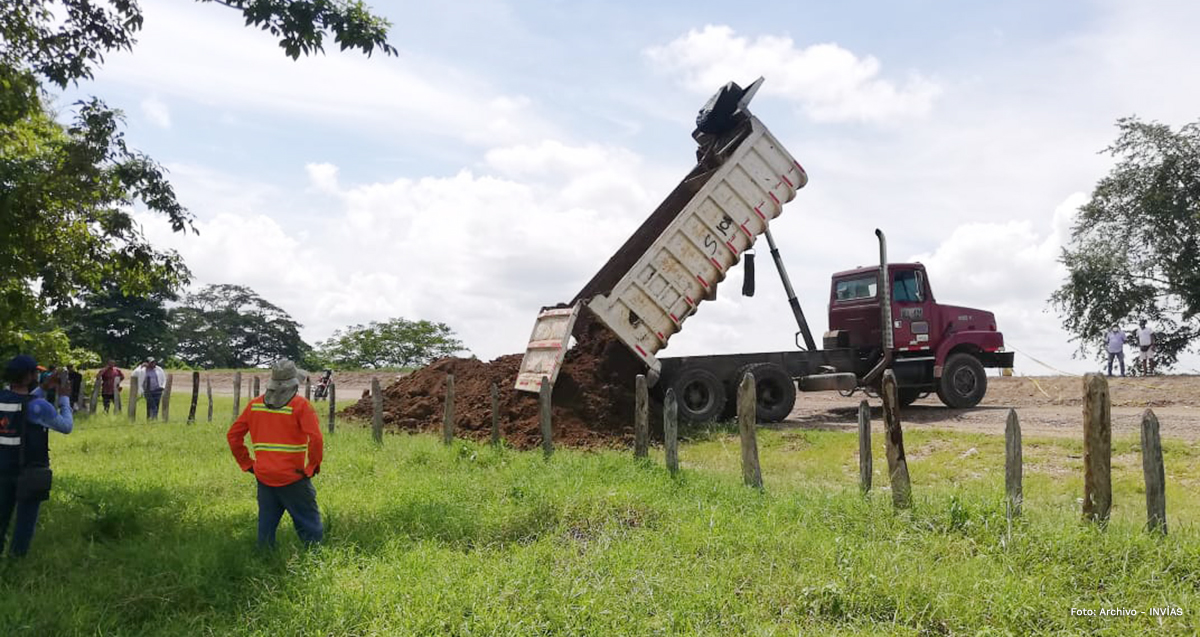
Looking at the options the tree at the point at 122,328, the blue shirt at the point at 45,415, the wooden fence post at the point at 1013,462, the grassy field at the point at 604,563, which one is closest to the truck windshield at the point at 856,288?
the grassy field at the point at 604,563

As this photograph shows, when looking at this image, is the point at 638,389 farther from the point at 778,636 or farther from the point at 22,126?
the point at 22,126

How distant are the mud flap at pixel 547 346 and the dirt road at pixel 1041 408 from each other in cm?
411

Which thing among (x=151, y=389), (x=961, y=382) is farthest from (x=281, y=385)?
(x=151, y=389)

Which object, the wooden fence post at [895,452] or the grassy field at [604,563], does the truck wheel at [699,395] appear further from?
the wooden fence post at [895,452]

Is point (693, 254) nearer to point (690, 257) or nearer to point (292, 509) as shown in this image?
point (690, 257)

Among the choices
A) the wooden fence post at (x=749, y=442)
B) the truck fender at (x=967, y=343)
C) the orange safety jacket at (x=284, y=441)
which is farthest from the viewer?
the truck fender at (x=967, y=343)

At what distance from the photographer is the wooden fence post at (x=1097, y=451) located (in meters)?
6.11

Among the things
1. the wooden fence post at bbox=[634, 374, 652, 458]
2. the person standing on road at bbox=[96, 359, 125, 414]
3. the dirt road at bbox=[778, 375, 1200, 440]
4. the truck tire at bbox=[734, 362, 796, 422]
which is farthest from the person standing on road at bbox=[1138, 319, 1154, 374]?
the person standing on road at bbox=[96, 359, 125, 414]

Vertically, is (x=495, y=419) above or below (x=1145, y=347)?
below

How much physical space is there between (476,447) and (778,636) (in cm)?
679

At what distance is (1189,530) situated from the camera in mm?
6113

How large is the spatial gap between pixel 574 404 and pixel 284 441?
6.91m

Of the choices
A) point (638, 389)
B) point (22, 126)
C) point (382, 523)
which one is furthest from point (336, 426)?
point (382, 523)

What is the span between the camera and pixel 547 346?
12.7 meters
